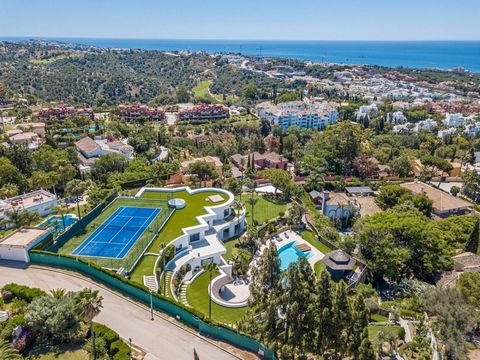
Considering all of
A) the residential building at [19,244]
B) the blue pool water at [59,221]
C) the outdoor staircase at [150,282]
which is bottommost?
the blue pool water at [59,221]

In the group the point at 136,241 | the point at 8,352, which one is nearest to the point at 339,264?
the point at 136,241

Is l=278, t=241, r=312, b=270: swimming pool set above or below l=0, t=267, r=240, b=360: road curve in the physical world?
below

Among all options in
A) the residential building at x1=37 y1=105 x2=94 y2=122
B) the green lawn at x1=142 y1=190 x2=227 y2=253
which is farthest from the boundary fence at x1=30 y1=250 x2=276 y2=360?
the residential building at x1=37 y1=105 x2=94 y2=122

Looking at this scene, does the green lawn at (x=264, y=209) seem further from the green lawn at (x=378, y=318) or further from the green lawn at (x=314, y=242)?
the green lawn at (x=378, y=318)

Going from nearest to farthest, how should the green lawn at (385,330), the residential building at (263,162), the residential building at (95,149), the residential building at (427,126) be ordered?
the green lawn at (385,330) → the residential building at (263,162) → the residential building at (95,149) → the residential building at (427,126)

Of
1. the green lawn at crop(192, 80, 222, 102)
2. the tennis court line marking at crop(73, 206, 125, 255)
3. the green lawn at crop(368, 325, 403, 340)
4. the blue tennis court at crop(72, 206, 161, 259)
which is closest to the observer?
the green lawn at crop(368, 325, 403, 340)

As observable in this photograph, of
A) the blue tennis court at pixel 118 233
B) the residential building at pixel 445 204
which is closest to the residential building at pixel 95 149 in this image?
the blue tennis court at pixel 118 233

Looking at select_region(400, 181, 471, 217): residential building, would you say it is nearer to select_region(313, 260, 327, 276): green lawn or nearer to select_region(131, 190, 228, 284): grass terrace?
select_region(313, 260, 327, 276): green lawn
